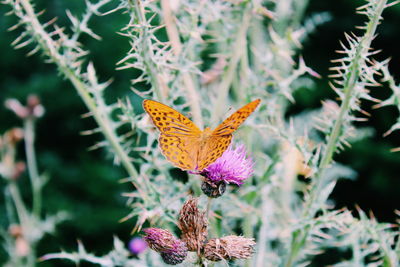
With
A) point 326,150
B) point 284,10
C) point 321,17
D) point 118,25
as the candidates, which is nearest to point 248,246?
point 326,150

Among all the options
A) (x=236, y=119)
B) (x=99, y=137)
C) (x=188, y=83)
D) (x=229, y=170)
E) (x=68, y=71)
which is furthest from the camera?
(x=99, y=137)

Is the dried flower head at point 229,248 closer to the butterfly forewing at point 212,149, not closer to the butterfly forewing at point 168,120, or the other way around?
the butterfly forewing at point 212,149

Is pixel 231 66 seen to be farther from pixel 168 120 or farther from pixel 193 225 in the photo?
pixel 193 225

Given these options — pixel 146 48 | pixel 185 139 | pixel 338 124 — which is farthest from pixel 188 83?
pixel 338 124

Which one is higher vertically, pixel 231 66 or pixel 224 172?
pixel 231 66

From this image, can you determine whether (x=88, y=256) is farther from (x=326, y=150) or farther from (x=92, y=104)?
(x=326, y=150)

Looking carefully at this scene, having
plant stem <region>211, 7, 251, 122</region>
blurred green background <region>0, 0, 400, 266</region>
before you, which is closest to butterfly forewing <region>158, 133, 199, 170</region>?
plant stem <region>211, 7, 251, 122</region>

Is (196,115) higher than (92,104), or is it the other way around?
(92,104)
